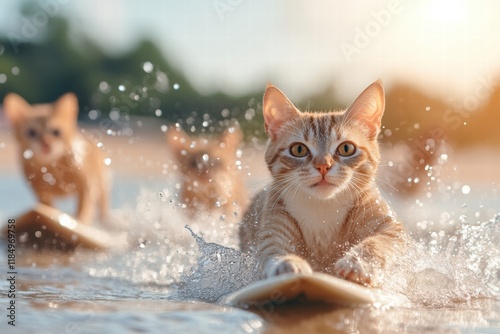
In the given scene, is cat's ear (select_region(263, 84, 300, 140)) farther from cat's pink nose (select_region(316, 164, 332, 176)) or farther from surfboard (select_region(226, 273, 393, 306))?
surfboard (select_region(226, 273, 393, 306))

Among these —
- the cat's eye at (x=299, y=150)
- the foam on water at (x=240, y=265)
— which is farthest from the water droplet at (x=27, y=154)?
the cat's eye at (x=299, y=150)

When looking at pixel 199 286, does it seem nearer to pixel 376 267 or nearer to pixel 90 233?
pixel 376 267

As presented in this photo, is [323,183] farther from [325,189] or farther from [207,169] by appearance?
[207,169]

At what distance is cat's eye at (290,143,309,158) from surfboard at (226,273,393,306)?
704mm

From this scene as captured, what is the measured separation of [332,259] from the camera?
346 cm

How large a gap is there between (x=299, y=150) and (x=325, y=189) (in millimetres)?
278

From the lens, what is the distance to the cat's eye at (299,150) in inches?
135

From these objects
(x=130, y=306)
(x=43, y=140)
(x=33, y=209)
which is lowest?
(x=130, y=306)

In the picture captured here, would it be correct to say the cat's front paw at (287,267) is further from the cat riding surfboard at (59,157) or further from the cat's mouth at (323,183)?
the cat riding surfboard at (59,157)

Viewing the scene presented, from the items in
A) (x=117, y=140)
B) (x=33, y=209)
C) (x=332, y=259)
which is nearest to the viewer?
(x=332, y=259)

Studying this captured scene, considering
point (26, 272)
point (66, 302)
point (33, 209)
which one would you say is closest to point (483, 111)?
point (33, 209)

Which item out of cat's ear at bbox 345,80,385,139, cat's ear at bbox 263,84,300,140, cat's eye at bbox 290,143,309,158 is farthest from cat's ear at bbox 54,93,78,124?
cat's ear at bbox 345,80,385,139

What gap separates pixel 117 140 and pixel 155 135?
37.5 inches

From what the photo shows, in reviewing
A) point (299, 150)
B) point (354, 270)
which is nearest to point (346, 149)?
point (299, 150)
